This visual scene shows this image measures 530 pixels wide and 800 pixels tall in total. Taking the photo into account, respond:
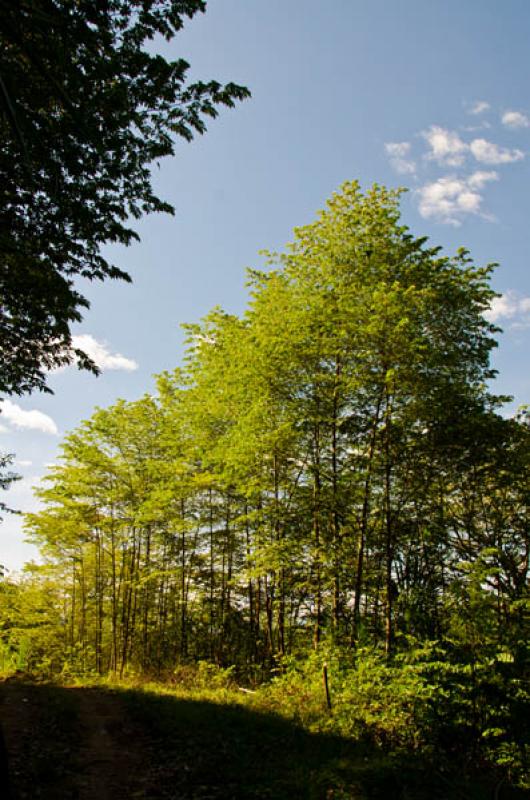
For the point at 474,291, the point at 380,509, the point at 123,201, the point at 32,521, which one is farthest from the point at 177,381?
the point at 123,201

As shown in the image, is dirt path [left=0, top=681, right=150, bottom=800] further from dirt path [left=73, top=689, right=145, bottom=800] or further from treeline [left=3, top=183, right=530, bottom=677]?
treeline [left=3, top=183, right=530, bottom=677]

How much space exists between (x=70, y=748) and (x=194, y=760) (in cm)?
232

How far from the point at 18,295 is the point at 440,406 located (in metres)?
10.0

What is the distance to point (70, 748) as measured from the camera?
28.0 ft

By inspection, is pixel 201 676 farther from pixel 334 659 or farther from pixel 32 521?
pixel 32 521

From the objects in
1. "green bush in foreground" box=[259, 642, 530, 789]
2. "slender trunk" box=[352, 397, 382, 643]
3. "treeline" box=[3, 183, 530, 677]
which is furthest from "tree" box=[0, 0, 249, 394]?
"green bush in foreground" box=[259, 642, 530, 789]

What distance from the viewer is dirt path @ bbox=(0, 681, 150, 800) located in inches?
262

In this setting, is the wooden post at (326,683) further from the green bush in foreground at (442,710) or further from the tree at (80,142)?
the tree at (80,142)

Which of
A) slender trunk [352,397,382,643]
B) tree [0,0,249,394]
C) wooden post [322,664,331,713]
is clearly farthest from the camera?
slender trunk [352,397,382,643]

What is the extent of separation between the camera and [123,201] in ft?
24.0

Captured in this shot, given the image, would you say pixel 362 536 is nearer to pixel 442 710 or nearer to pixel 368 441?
pixel 368 441

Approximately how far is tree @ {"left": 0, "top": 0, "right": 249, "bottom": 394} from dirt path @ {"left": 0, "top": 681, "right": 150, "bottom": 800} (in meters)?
6.45

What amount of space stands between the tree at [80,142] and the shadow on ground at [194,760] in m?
6.53

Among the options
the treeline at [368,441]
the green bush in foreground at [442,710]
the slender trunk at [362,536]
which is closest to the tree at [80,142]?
the treeline at [368,441]
